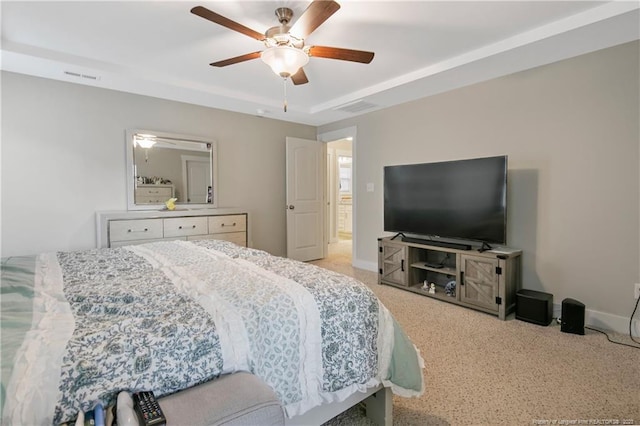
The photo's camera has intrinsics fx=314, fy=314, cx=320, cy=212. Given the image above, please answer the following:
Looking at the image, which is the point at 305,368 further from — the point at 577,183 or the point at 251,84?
the point at 251,84

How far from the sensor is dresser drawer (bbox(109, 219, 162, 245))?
127 inches

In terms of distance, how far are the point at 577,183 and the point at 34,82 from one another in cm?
525

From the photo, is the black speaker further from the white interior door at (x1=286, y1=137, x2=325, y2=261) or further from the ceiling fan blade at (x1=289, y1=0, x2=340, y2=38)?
the white interior door at (x1=286, y1=137, x2=325, y2=261)

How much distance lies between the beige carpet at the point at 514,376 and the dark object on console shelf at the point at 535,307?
65 mm

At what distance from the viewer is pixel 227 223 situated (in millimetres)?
4035

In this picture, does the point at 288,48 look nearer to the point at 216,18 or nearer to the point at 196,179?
the point at 216,18

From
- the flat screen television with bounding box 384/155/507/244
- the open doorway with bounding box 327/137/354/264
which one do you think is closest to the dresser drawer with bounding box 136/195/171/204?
the flat screen television with bounding box 384/155/507/244

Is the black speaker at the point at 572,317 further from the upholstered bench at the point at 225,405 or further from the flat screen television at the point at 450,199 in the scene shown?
the upholstered bench at the point at 225,405

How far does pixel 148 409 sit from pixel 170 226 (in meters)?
3.03

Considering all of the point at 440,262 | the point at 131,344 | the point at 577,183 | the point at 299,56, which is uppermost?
the point at 299,56

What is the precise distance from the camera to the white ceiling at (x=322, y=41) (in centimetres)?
218

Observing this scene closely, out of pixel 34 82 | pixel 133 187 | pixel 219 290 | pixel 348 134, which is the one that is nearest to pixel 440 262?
pixel 348 134

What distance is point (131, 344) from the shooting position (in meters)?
0.95

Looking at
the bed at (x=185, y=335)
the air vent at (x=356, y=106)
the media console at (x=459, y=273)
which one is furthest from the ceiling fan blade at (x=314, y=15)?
the media console at (x=459, y=273)
